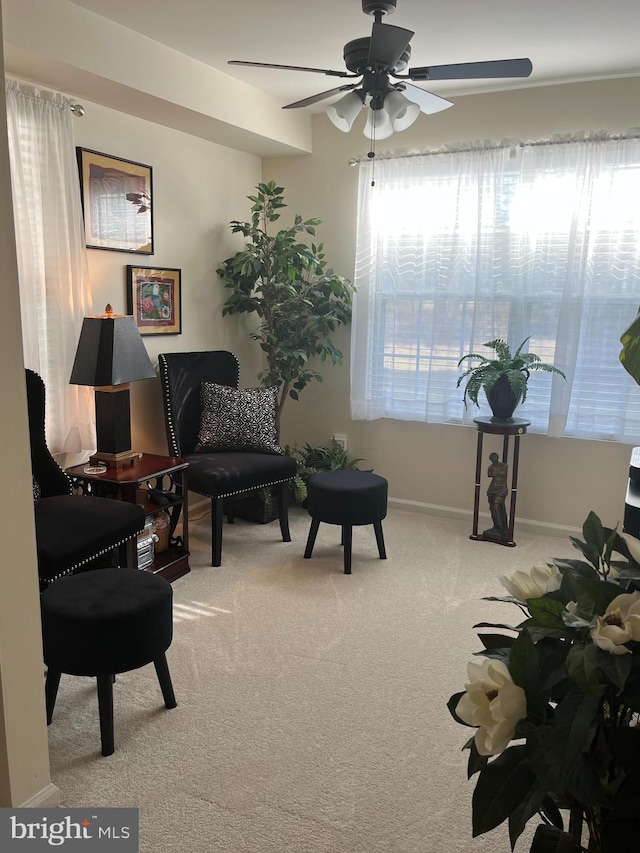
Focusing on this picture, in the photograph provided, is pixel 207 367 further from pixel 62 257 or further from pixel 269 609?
pixel 269 609

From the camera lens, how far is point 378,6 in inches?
106

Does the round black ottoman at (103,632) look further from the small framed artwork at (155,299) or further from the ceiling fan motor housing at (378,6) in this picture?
the ceiling fan motor housing at (378,6)

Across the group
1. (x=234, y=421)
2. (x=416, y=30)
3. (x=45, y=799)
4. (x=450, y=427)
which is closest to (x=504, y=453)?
(x=450, y=427)

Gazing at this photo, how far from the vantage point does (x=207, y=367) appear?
4.37m

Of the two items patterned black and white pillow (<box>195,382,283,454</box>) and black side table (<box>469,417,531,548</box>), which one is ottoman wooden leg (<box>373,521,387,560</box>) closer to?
black side table (<box>469,417,531,548</box>)

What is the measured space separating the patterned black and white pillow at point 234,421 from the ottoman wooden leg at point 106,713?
2020mm

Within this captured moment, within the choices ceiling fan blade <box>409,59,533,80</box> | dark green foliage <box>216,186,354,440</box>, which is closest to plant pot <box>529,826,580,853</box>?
ceiling fan blade <box>409,59,533,80</box>

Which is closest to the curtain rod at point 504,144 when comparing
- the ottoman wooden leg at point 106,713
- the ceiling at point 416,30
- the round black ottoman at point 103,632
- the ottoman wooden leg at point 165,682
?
the ceiling at point 416,30

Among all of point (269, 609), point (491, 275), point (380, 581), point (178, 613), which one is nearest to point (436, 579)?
point (380, 581)

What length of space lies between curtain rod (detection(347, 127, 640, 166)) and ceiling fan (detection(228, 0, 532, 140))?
28.7 inches

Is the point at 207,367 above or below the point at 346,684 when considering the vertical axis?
above

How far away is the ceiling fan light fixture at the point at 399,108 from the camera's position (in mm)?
2806

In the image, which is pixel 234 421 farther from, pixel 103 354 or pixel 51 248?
pixel 51 248

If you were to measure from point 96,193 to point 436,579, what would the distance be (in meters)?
2.68
